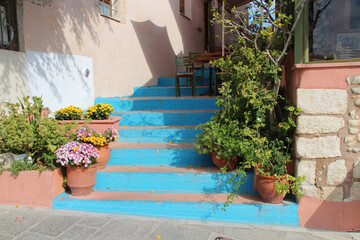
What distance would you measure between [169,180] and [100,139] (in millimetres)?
1080

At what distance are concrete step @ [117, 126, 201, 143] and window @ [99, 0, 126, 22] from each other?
9.84 ft

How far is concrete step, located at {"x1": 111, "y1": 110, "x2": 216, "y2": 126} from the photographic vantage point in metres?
5.05

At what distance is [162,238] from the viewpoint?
2.81m

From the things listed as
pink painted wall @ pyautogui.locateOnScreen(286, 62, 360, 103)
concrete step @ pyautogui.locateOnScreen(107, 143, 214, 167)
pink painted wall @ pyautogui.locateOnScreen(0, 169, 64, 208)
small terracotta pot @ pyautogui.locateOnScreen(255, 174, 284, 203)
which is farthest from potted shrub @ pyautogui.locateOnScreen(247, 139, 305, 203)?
pink painted wall @ pyautogui.locateOnScreen(0, 169, 64, 208)

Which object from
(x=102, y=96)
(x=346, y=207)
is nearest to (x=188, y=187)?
(x=346, y=207)

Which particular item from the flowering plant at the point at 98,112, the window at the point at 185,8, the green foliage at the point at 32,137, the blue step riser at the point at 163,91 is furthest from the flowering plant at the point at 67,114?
the window at the point at 185,8

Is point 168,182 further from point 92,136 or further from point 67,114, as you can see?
point 67,114

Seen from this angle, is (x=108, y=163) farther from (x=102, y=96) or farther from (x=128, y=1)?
(x=128, y=1)

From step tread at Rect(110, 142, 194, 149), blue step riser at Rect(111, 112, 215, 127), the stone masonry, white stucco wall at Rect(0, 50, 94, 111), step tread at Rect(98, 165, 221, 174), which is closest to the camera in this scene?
the stone masonry

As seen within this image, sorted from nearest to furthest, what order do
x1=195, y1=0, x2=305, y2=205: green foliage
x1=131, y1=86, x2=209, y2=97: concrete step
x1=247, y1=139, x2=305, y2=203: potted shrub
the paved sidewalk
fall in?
the paved sidewalk, x1=247, y1=139, x2=305, y2=203: potted shrub, x1=195, y1=0, x2=305, y2=205: green foliage, x1=131, y1=86, x2=209, y2=97: concrete step

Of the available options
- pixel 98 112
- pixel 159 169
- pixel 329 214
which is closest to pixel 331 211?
pixel 329 214

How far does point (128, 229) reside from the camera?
2.98m

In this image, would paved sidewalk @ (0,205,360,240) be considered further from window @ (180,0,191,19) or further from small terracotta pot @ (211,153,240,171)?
window @ (180,0,191,19)

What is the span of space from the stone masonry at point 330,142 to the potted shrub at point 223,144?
721mm
